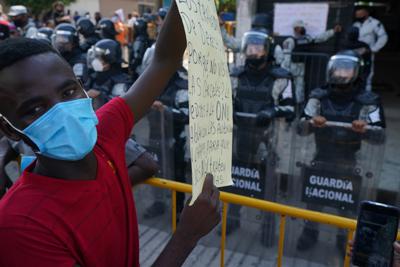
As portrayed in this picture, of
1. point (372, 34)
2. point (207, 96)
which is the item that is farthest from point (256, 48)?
point (372, 34)

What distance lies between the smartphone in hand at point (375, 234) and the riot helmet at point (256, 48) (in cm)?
337

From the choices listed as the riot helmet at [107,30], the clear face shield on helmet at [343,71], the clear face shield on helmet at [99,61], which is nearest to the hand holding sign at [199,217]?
the clear face shield on helmet at [343,71]

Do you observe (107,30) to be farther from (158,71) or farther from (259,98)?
(158,71)

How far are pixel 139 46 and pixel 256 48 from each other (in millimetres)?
4845

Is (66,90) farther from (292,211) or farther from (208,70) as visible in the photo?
(292,211)

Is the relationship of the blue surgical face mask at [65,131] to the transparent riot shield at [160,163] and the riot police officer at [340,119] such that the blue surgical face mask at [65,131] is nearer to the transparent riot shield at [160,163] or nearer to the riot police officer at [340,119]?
the riot police officer at [340,119]

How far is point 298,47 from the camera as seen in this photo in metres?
8.26

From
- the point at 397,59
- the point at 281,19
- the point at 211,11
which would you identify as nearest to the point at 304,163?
the point at 211,11

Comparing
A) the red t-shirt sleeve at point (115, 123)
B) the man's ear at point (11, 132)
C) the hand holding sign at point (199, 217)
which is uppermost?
the man's ear at point (11, 132)

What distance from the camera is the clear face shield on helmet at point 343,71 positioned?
402 cm

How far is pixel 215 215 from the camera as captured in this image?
A: 1.12 meters

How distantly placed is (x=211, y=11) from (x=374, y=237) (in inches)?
38.1

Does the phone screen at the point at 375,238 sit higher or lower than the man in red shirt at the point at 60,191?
lower

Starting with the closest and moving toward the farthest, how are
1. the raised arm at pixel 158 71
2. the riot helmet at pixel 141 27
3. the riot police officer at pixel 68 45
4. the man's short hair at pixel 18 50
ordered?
the man's short hair at pixel 18 50, the raised arm at pixel 158 71, the riot police officer at pixel 68 45, the riot helmet at pixel 141 27
